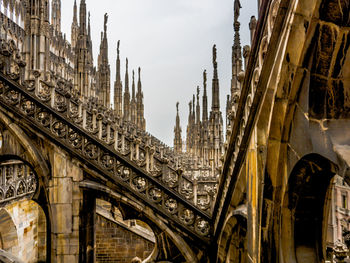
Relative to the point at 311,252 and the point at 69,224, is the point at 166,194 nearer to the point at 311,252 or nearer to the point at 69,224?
the point at 69,224

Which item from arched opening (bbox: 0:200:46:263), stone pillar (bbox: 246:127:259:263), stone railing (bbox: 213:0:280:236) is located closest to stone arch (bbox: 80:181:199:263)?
stone railing (bbox: 213:0:280:236)

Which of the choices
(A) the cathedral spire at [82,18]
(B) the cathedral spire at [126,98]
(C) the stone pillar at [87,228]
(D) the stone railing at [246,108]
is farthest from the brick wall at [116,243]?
(B) the cathedral spire at [126,98]

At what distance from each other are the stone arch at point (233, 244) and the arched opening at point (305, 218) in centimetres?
188

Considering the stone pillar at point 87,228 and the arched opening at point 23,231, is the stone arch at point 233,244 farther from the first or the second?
the arched opening at point 23,231

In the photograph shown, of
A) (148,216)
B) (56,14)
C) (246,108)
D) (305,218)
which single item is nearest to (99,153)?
(148,216)

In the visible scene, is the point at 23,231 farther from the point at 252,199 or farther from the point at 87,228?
the point at 252,199

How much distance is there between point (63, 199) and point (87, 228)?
0.85m

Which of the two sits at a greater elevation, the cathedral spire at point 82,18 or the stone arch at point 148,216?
the cathedral spire at point 82,18

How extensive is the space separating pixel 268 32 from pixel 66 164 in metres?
4.91

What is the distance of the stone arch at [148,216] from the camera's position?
6.28 meters

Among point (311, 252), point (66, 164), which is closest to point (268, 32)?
point (311, 252)

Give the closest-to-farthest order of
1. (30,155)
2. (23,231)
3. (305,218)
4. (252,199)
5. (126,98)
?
(305,218), (252,199), (30,155), (23,231), (126,98)

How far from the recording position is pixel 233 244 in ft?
19.0

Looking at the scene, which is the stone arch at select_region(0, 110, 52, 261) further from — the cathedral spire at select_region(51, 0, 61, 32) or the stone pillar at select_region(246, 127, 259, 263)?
the cathedral spire at select_region(51, 0, 61, 32)
